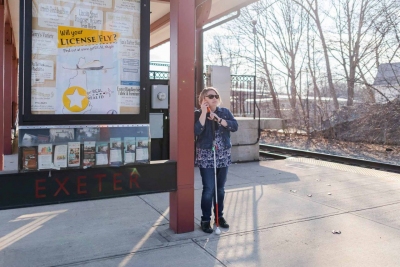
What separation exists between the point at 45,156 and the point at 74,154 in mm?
261

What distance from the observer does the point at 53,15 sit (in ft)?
11.4

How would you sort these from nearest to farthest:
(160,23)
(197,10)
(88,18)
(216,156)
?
(88,18)
(216,156)
(197,10)
(160,23)

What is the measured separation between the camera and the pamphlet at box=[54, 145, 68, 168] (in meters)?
3.51

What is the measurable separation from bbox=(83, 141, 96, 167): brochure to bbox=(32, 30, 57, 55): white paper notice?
0.92 meters

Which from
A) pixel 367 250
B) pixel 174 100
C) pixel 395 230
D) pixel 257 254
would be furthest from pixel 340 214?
Result: pixel 174 100

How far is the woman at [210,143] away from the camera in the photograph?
425 cm

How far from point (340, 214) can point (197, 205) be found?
6.51 feet

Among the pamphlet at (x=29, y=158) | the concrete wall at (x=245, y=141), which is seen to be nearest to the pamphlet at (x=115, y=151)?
the pamphlet at (x=29, y=158)

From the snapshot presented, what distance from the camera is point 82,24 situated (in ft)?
11.8

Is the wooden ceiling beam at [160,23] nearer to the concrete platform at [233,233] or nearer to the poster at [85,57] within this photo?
the concrete platform at [233,233]

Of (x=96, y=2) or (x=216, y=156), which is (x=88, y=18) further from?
(x=216, y=156)

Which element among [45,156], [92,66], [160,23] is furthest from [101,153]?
[160,23]

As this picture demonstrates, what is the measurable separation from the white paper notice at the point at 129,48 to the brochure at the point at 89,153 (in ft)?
3.12

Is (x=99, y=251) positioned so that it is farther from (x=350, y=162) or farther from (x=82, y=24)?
(x=350, y=162)
